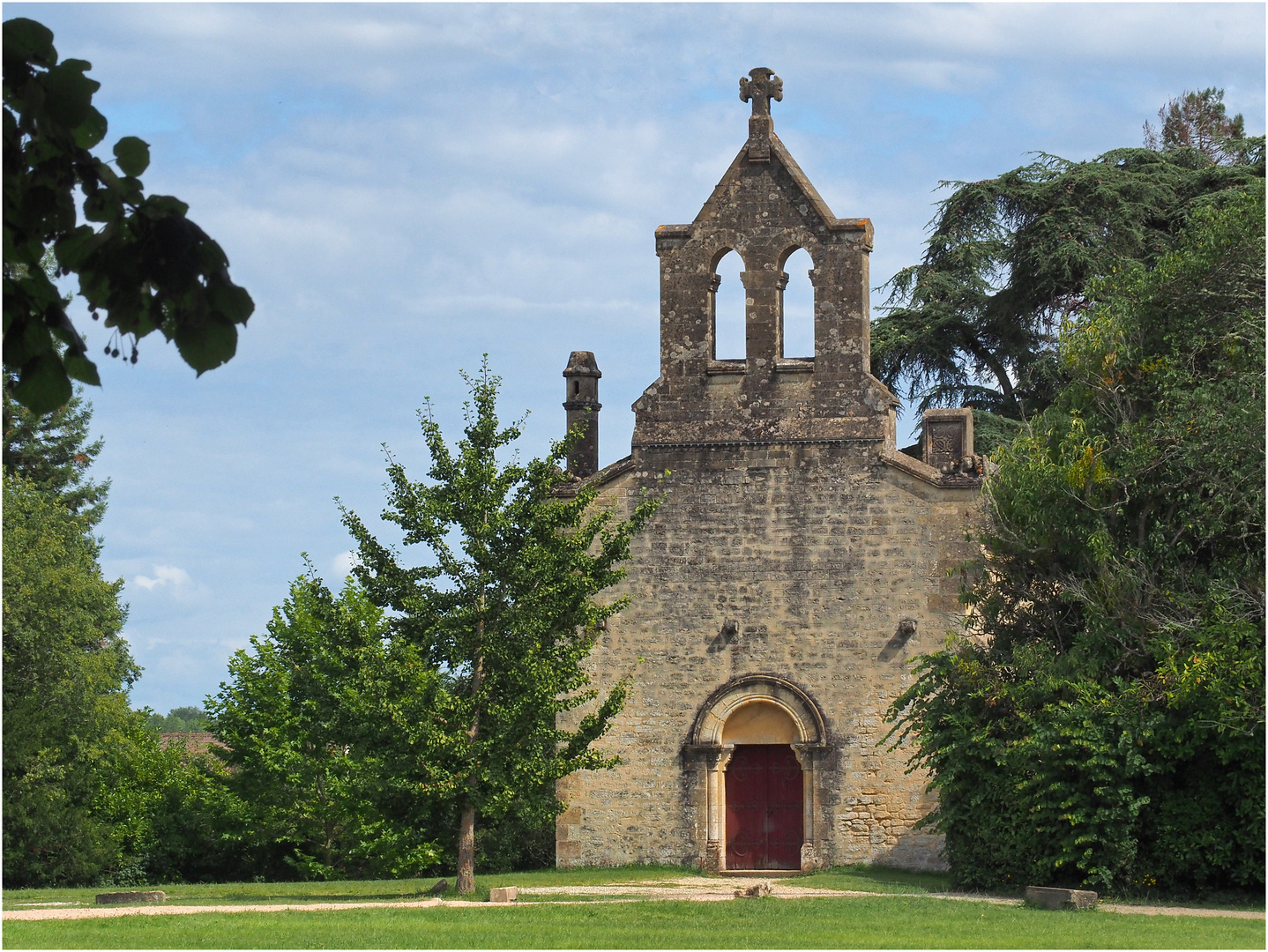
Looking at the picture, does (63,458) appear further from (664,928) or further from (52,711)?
(664,928)

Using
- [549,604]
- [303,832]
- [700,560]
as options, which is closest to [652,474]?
→ [700,560]

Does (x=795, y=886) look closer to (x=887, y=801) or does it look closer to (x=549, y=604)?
(x=887, y=801)

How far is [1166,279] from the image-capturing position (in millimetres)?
19078

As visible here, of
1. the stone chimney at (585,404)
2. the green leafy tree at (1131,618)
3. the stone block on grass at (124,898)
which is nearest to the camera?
the green leafy tree at (1131,618)

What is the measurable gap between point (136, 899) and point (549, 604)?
605 cm

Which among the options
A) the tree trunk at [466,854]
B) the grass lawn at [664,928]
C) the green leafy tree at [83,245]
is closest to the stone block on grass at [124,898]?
the grass lawn at [664,928]

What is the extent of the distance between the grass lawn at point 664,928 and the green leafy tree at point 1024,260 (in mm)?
17254

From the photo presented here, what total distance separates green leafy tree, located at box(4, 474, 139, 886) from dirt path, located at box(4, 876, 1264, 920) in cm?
1054

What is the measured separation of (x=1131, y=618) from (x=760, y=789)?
7362mm

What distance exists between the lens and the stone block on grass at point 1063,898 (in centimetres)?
1653

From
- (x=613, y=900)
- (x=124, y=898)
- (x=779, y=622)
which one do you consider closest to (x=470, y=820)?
(x=613, y=900)

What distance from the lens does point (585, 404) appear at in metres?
25.8

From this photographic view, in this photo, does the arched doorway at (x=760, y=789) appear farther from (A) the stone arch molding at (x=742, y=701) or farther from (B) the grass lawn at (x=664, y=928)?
(B) the grass lawn at (x=664, y=928)

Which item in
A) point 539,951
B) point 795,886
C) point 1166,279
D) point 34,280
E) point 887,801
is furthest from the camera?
point 887,801
